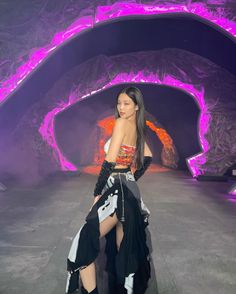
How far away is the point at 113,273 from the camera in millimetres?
2424

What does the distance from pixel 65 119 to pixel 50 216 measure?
9107 mm

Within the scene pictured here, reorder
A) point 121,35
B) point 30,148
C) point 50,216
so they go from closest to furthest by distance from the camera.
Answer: point 50,216, point 121,35, point 30,148

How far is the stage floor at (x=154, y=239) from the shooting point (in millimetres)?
2496

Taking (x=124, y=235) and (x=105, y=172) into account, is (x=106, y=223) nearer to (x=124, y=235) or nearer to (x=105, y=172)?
(x=124, y=235)

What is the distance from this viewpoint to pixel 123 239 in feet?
6.93

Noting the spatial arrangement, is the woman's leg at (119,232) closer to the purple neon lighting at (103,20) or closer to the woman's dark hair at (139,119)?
the woman's dark hair at (139,119)

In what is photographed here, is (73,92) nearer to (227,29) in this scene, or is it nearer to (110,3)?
(110,3)

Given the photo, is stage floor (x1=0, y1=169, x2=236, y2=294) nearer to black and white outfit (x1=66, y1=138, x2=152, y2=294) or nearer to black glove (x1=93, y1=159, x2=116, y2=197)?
black and white outfit (x1=66, y1=138, x2=152, y2=294)

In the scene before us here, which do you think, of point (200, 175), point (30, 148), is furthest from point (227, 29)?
point (30, 148)

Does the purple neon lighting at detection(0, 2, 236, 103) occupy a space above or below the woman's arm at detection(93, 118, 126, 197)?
above

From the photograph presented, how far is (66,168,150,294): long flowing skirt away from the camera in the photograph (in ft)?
6.61

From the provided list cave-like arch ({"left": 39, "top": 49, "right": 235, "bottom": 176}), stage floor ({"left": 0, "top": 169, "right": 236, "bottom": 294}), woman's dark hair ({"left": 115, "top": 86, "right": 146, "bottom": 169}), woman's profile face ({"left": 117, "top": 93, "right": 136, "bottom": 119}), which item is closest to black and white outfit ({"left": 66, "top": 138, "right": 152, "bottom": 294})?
woman's dark hair ({"left": 115, "top": 86, "right": 146, "bottom": 169})

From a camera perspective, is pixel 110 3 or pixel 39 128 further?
pixel 39 128

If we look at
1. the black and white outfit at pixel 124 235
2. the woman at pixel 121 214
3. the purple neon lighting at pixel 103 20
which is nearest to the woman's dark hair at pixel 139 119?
the woman at pixel 121 214
